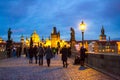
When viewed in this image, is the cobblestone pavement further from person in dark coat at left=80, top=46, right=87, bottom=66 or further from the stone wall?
person in dark coat at left=80, top=46, right=87, bottom=66

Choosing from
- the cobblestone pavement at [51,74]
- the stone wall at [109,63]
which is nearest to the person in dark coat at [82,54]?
the stone wall at [109,63]

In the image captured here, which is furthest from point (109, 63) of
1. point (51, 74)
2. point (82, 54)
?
point (82, 54)

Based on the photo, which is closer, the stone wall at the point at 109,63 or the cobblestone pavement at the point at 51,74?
the stone wall at the point at 109,63

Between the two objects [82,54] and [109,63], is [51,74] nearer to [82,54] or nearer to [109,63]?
[109,63]

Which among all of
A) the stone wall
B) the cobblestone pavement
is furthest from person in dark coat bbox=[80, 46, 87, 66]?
the cobblestone pavement

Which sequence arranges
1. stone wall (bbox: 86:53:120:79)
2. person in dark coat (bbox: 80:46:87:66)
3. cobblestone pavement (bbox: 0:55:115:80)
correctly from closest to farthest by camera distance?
stone wall (bbox: 86:53:120:79), cobblestone pavement (bbox: 0:55:115:80), person in dark coat (bbox: 80:46:87:66)

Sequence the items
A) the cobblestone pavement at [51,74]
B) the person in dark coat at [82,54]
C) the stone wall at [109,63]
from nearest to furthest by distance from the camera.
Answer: the stone wall at [109,63] < the cobblestone pavement at [51,74] < the person in dark coat at [82,54]

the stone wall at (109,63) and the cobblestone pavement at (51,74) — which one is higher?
the stone wall at (109,63)

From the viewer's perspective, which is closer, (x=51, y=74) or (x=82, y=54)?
(x=51, y=74)

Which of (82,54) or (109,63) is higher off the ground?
(82,54)

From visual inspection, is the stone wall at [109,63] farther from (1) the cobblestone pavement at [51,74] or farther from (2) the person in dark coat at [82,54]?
(2) the person in dark coat at [82,54]

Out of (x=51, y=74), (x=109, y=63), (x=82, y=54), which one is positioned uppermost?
(x=82, y=54)

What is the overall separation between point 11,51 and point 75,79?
46940 mm

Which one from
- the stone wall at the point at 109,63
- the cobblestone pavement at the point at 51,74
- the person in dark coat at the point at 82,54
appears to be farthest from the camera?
the person in dark coat at the point at 82,54
